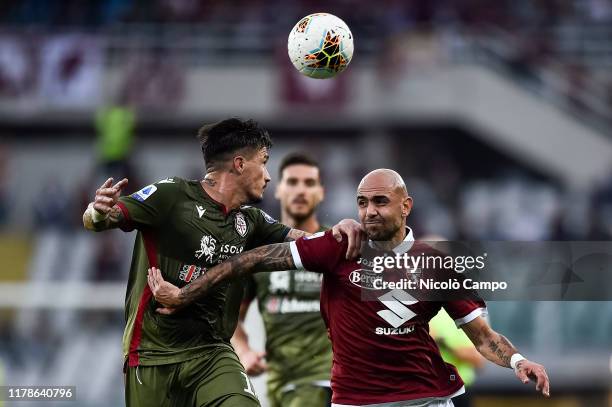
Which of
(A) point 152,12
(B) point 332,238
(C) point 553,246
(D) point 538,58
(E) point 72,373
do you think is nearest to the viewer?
(B) point 332,238

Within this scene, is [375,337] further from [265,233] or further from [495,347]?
[265,233]

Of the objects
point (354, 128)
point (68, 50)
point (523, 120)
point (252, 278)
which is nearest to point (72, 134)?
point (68, 50)

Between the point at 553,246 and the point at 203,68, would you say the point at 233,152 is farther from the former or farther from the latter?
the point at 203,68

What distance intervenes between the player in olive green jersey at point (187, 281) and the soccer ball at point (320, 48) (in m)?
0.90

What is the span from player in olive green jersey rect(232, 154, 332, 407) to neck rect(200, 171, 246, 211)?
1681mm

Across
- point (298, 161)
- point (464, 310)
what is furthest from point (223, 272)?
point (298, 161)

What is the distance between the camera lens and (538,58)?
21.2 meters

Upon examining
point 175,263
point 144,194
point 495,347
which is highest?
point 144,194

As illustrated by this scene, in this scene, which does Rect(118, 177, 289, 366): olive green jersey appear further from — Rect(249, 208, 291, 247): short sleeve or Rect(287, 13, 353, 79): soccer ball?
Rect(287, 13, 353, 79): soccer ball

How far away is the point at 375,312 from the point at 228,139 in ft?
4.59

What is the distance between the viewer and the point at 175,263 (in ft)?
21.2

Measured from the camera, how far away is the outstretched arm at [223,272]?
628cm

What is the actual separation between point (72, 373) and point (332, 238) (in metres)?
8.75

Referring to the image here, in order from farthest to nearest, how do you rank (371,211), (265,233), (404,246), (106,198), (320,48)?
(320,48)
(265,233)
(404,246)
(371,211)
(106,198)
